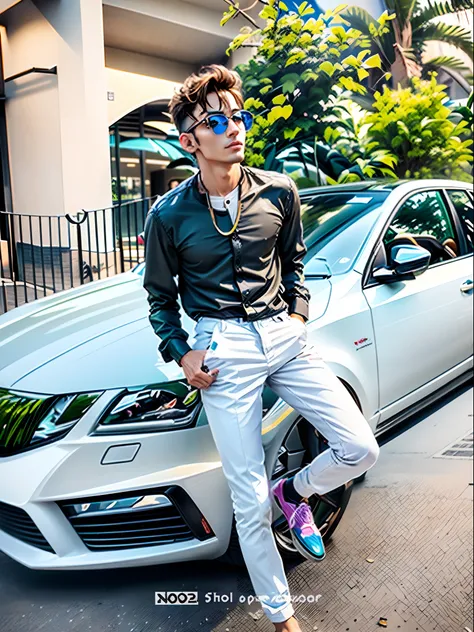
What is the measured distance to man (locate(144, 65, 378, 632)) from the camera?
1.79m

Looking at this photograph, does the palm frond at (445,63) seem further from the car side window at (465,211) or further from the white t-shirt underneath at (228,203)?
the white t-shirt underneath at (228,203)

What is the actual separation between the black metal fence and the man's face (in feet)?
1.48

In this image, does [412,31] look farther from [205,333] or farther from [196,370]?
[196,370]

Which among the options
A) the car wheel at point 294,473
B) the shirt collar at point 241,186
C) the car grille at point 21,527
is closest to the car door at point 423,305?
the car wheel at point 294,473

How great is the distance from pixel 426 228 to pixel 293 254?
163cm

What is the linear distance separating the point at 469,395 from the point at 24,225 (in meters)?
3.16

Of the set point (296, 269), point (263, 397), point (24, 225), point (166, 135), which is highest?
point (166, 135)

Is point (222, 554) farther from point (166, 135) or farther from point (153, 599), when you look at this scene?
point (166, 135)

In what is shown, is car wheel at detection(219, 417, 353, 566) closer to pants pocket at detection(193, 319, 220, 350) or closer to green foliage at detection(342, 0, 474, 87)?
pants pocket at detection(193, 319, 220, 350)

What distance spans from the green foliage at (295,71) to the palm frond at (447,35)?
1.06 feet

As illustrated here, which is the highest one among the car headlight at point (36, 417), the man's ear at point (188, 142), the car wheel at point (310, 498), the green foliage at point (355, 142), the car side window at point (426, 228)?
the green foliage at point (355, 142)

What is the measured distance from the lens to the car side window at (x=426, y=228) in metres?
2.96

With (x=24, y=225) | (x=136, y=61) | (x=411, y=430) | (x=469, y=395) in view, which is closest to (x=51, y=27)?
(x=136, y=61)

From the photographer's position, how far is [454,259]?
3.48m
